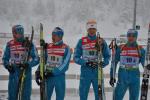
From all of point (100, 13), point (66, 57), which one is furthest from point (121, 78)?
point (100, 13)

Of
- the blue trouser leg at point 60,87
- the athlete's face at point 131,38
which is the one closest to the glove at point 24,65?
the blue trouser leg at point 60,87

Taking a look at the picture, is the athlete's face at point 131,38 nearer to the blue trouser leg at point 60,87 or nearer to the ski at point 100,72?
Result: the ski at point 100,72

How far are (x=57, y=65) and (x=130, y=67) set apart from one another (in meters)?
1.11

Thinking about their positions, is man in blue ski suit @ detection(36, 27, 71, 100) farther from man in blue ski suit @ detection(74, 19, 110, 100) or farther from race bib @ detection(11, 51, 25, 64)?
race bib @ detection(11, 51, 25, 64)

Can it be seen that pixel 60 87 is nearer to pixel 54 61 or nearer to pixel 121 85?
pixel 54 61

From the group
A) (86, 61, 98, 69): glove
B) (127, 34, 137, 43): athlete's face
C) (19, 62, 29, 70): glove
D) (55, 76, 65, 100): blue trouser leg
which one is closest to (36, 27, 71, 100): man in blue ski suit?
(55, 76, 65, 100): blue trouser leg

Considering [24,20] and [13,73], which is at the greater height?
[24,20]

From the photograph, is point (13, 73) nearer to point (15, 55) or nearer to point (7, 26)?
point (15, 55)

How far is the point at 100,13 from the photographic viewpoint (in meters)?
7.35

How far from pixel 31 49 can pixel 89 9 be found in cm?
222

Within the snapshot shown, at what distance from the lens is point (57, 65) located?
17.6 ft

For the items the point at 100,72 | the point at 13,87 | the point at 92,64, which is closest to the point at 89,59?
the point at 92,64

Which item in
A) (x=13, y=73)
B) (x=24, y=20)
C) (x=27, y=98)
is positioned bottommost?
(x=27, y=98)

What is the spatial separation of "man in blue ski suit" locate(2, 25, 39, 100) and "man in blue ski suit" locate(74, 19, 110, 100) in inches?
26.6
